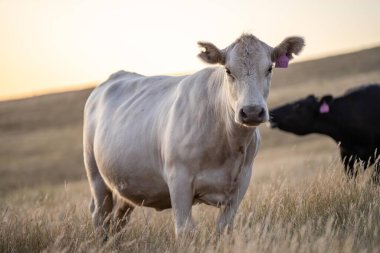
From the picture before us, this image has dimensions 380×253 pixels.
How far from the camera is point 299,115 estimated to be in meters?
14.8

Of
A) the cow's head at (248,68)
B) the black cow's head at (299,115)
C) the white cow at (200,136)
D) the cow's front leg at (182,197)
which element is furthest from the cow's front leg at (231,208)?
the black cow's head at (299,115)

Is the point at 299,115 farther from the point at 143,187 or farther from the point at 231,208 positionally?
the point at 231,208

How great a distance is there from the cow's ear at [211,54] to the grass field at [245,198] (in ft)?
4.77

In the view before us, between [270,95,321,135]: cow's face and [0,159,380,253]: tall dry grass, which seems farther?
[270,95,321,135]: cow's face

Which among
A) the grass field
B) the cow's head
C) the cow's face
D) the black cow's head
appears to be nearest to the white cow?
the cow's head

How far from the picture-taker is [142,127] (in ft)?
24.3

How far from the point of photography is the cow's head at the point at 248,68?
5.80 metres

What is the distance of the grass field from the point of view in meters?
5.55

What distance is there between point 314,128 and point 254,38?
316 inches

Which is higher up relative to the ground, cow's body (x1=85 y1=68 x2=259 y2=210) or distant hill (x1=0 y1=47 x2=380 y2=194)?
cow's body (x1=85 y1=68 x2=259 y2=210)

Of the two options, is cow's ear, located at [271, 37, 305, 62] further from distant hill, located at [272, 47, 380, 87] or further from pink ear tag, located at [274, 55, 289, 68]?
distant hill, located at [272, 47, 380, 87]

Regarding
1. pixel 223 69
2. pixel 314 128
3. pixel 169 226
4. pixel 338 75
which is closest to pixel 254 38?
pixel 223 69

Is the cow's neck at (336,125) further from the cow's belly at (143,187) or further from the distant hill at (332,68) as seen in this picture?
the distant hill at (332,68)

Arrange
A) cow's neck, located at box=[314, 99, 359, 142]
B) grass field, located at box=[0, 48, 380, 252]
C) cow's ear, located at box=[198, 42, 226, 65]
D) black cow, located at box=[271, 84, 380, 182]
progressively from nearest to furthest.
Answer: grass field, located at box=[0, 48, 380, 252]
cow's ear, located at box=[198, 42, 226, 65]
black cow, located at box=[271, 84, 380, 182]
cow's neck, located at box=[314, 99, 359, 142]
